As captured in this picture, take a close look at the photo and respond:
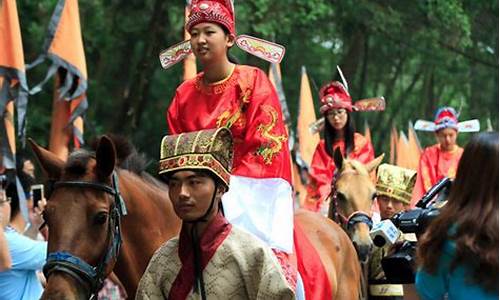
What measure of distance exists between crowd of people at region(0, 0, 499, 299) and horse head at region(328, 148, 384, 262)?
0.33 metres

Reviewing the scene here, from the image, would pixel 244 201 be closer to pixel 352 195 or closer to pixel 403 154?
pixel 352 195

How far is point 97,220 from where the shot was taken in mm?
5270

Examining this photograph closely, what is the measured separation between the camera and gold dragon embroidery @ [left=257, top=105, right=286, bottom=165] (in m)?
6.02

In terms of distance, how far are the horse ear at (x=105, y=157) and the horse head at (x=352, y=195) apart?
2975mm

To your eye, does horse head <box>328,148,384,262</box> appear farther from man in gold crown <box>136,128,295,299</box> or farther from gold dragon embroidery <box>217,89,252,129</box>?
man in gold crown <box>136,128,295,299</box>

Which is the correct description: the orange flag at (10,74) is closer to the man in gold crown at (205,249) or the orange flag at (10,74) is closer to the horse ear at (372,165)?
the horse ear at (372,165)

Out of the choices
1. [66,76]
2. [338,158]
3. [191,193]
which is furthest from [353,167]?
[191,193]

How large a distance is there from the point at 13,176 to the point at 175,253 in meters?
4.37

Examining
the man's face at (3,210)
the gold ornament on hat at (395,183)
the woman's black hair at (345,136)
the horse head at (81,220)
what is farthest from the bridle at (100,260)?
the woman's black hair at (345,136)

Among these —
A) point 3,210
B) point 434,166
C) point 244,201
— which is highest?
point 244,201

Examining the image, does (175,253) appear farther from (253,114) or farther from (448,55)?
(448,55)

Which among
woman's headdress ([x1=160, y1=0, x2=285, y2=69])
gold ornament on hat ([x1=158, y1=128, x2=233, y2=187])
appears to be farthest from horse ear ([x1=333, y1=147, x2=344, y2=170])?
gold ornament on hat ([x1=158, y1=128, x2=233, y2=187])

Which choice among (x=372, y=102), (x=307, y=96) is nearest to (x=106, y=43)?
(x=307, y=96)

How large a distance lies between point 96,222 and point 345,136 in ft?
15.4
